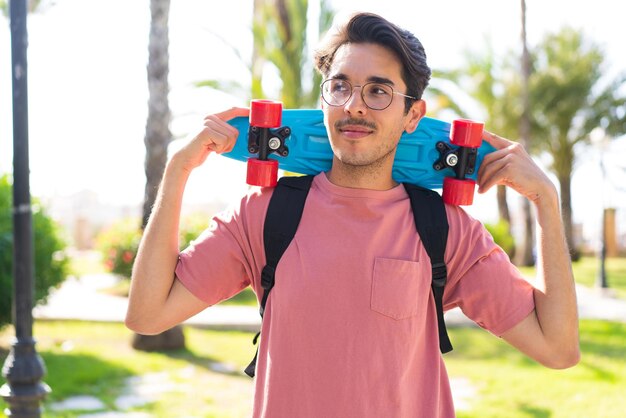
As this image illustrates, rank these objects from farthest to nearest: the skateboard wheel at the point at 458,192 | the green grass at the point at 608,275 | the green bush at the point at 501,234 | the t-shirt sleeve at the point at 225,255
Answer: the green bush at the point at 501,234, the green grass at the point at 608,275, the skateboard wheel at the point at 458,192, the t-shirt sleeve at the point at 225,255

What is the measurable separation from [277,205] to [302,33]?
478 inches

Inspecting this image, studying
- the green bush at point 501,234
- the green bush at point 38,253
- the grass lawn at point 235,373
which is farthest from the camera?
the green bush at point 501,234

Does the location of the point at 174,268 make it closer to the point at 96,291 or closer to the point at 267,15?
the point at 267,15

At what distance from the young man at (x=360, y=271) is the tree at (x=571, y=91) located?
2392 centimetres

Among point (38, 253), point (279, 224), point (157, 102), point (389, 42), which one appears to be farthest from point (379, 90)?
point (157, 102)

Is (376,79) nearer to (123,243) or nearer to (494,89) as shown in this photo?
(123,243)

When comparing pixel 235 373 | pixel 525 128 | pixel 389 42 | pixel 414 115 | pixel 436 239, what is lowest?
pixel 235 373

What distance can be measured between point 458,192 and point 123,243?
44.9ft

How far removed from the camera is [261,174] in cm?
224

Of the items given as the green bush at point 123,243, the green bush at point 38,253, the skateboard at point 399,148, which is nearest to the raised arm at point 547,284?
the skateboard at point 399,148

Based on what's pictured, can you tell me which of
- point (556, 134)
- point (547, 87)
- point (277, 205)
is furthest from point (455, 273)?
point (556, 134)

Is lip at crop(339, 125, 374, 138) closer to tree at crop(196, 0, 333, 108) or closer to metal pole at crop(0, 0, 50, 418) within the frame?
metal pole at crop(0, 0, 50, 418)

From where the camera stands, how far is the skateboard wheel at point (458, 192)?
2262 millimetres

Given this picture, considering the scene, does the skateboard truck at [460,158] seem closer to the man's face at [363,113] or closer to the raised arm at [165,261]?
the man's face at [363,113]
